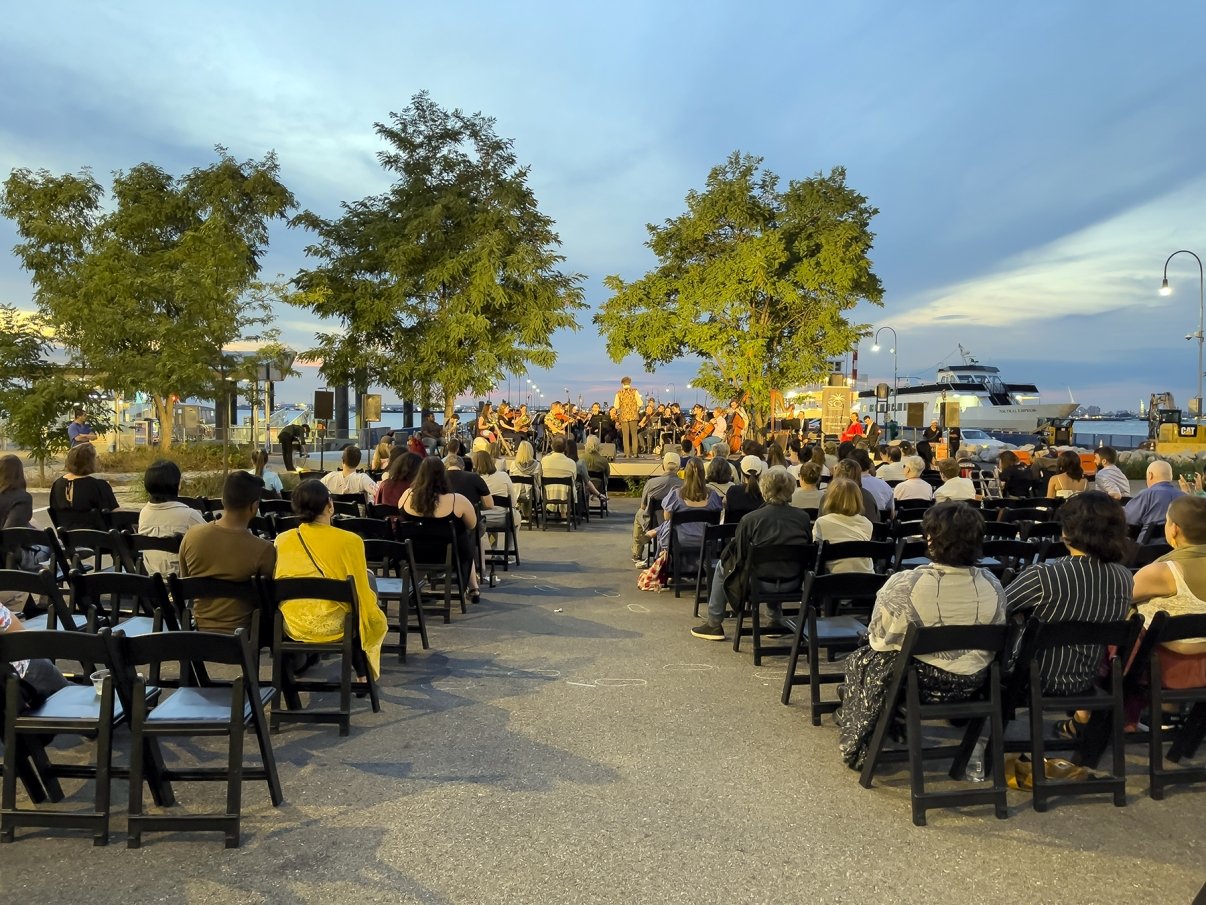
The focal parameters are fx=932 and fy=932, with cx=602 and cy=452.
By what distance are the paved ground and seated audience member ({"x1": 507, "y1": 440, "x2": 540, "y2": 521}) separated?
8.14 m

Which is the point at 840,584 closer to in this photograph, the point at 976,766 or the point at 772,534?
the point at 976,766

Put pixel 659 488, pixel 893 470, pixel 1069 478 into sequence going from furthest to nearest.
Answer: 1. pixel 893 470
2. pixel 1069 478
3. pixel 659 488

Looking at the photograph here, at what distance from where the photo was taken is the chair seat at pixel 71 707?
139 inches

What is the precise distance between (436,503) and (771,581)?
2.86m

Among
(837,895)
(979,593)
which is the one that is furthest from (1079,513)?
(837,895)

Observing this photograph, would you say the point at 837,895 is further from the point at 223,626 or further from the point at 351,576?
the point at 223,626

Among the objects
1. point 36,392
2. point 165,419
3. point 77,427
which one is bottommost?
point 77,427

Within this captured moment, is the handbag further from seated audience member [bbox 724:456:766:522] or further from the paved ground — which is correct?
the paved ground

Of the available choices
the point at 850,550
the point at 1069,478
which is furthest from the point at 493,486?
the point at 1069,478

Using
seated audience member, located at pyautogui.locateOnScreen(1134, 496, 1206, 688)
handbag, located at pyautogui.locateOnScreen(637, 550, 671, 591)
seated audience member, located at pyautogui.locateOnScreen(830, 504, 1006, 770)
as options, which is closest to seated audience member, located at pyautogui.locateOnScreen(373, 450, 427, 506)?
handbag, located at pyautogui.locateOnScreen(637, 550, 671, 591)

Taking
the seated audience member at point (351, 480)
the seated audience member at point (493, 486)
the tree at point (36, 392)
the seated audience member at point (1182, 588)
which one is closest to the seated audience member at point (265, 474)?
the seated audience member at point (351, 480)

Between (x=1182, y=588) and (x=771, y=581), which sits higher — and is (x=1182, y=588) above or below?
above

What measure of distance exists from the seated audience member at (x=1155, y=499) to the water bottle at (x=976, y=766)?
461cm

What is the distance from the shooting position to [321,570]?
16.6ft
